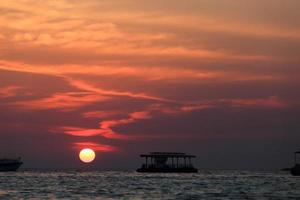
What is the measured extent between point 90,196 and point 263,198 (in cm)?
2158

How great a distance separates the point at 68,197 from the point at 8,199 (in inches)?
321

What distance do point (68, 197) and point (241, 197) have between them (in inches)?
858

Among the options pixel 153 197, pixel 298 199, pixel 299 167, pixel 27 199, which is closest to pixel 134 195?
pixel 153 197

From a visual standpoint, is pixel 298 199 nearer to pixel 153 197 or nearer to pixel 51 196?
pixel 153 197

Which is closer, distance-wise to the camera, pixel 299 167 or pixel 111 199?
pixel 111 199

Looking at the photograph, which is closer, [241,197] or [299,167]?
[241,197]

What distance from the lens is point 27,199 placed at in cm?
7481

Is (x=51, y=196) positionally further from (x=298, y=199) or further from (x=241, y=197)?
(x=298, y=199)

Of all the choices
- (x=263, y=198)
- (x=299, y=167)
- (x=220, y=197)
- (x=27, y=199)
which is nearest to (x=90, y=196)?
(x=27, y=199)

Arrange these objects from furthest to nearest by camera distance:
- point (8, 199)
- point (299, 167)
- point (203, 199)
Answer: point (299, 167), point (203, 199), point (8, 199)

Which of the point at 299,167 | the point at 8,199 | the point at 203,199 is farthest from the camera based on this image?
the point at 299,167

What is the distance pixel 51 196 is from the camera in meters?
81.6

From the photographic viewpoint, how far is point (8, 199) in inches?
2926

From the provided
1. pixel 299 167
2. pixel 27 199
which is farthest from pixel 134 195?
Result: pixel 299 167
